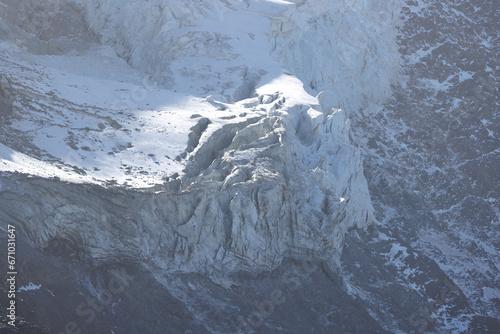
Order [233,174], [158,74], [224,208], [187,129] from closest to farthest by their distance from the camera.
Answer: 1. [224,208]
2. [233,174]
3. [187,129]
4. [158,74]

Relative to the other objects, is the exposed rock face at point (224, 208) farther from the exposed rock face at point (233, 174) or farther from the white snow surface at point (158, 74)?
the white snow surface at point (158, 74)

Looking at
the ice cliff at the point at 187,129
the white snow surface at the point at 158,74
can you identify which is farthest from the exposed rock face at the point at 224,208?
the white snow surface at the point at 158,74

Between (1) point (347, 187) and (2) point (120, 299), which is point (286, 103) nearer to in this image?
(1) point (347, 187)

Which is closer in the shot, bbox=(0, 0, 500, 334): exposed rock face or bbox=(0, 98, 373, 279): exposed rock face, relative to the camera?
bbox=(0, 98, 373, 279): exposed rock face

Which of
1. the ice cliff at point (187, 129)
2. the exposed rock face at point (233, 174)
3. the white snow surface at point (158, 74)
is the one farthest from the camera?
the white snow surface at point (158, 74)

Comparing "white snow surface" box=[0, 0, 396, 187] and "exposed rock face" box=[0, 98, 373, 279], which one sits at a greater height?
"white snow surface" box=[0, 0, 396, 187]

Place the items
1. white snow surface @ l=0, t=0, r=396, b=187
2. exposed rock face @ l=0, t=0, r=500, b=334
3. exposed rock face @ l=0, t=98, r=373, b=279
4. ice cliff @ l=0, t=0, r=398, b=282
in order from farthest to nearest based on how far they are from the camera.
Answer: white snow surface @ l=0, t=0, r=396, b=187, ice cliff @ l=0, t=0, r=398, b=282, exposed rock face @ l=0, t=0, r=500, b=334, exposed rock face @ l=0, t=98, r=373, b=279

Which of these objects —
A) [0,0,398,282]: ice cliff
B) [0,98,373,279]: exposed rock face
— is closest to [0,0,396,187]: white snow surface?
[0,0,398,282]: ice cliff

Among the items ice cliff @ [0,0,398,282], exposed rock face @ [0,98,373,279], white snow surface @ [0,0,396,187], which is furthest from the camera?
white snow surface @ [0,0,396,187]

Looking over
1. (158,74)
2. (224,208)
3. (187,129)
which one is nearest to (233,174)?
(224,208)

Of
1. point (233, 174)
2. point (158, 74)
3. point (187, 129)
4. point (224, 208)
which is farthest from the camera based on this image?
point (158, 74)

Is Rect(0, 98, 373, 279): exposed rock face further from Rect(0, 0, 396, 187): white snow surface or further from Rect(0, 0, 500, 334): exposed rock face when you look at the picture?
Rect(0, 0, 396, 187): white snow surface

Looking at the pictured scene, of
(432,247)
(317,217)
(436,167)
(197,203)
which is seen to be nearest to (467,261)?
(432,247)

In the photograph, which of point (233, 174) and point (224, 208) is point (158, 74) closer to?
point (233, 174)
